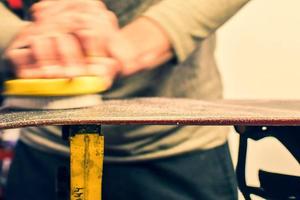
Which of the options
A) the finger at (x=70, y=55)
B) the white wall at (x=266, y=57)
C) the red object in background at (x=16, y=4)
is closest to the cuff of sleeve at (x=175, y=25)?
the finger at (x=70, y=55)

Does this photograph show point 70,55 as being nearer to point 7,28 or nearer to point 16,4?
point 7,28

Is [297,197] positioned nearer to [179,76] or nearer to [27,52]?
[179,76]

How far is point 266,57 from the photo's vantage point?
1.24 metres

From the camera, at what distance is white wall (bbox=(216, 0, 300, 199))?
4.04 ft

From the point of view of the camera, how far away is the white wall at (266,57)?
4.04ft

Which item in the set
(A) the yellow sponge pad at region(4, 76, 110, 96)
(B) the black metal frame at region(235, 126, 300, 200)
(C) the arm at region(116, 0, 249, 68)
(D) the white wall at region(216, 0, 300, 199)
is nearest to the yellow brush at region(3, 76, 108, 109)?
(A) the yellow sponge pad at region(4, 76, 110, 96)

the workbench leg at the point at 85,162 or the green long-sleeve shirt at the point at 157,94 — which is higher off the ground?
the workbench leg at the point at 85,162

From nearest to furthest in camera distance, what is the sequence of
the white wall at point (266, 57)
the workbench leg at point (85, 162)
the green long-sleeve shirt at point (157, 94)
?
the workbench leg at point (85, 162) → the green long-sleeve shirt at point (157, 94) → the white wall at point (266, 57)

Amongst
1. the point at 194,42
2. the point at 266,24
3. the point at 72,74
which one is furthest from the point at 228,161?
the point at 266,24

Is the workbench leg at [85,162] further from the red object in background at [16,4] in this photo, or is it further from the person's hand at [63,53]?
the red object in background at [16,4]

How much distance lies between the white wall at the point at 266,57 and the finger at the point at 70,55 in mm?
783

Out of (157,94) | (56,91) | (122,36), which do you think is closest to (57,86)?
(56,91)

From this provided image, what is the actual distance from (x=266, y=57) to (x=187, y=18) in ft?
2.29

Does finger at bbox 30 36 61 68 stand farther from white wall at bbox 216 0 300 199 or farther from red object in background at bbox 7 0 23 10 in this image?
white wall at bbox 216 0 300 199
